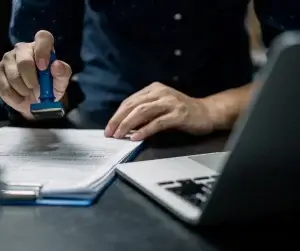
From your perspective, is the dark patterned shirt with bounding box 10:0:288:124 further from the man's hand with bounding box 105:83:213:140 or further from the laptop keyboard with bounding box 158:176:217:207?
the laptop keyboard with bounding box 158:176:217:207

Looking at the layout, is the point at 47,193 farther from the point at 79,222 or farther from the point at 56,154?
the point at 56,154

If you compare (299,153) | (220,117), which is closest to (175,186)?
(299,153)

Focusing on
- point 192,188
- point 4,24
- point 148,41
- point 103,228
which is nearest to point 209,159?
point 192,188

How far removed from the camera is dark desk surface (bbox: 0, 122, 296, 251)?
1.95 ft

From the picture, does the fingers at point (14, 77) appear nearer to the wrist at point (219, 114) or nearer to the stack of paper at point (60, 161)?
the stack of paper at point (60, 161)

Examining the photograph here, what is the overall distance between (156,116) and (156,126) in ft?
0.07

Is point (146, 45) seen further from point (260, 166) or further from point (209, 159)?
point (260, 166)

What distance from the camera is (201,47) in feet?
4.16

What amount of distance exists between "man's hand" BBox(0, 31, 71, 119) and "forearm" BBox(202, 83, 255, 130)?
9.5 inches

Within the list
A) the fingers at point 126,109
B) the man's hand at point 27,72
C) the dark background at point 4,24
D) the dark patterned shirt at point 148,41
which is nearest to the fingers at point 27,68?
the man's hand at point 27,72

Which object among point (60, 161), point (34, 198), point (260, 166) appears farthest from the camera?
point (60, 161)

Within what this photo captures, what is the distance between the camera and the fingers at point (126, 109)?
39.4 inches

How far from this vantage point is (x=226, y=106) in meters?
1.13

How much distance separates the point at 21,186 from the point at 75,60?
0.67m
